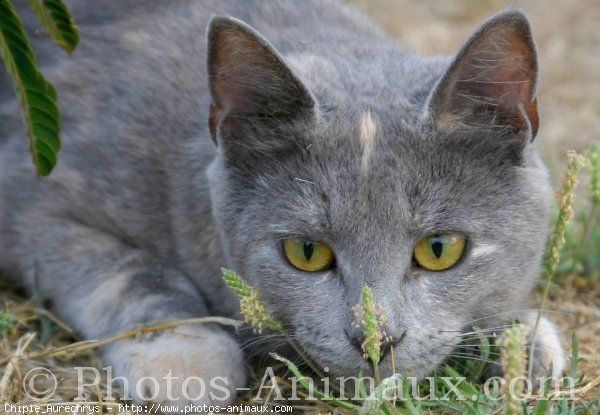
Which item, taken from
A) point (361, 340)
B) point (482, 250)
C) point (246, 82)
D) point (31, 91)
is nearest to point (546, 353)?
point (482, 250)

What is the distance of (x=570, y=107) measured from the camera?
4.27 m

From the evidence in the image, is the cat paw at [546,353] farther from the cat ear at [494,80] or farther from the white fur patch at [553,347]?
the cat ear at [494,80]

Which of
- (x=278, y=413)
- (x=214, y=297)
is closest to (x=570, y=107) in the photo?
(x=214, y=297)

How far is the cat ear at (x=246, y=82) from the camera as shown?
2.13m

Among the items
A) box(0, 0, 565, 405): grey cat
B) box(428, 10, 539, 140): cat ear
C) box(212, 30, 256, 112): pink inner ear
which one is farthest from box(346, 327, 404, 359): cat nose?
box(212, 30, 256, 112): pink inner ear

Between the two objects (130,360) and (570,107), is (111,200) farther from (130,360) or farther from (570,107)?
(570,107)

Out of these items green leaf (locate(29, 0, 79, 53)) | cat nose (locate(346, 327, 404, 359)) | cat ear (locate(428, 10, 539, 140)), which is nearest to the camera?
cat nose (locate(346, 327, 404, 359))

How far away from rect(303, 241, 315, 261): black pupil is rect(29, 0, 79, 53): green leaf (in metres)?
0.80

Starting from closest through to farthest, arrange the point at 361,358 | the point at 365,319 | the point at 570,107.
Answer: the point at 365,319 → the point at 361,358 → the point at 570,107

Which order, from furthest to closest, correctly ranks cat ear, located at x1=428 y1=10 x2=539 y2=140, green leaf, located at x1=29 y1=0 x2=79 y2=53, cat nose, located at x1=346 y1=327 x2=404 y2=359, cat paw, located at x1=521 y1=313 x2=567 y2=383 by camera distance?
cat paw, located at x1=521 y1=313 x2=567 y2=383 < green leaf, located at x1=29 y1=0 x2=79 y2=53 < cat ear, located at x1=428 y1=10 x2=539 y2=140 < cat nose, located at x1=346 y1=327 x2=404 y2=359

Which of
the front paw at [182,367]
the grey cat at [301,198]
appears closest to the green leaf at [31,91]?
the grey cat at [301,198]

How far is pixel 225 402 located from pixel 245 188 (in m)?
0.54

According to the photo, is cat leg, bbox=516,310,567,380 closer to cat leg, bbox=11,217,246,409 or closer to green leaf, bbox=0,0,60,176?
cat leg, bbox=11,217,246,409

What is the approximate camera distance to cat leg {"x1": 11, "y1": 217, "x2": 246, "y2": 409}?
7.51ft
